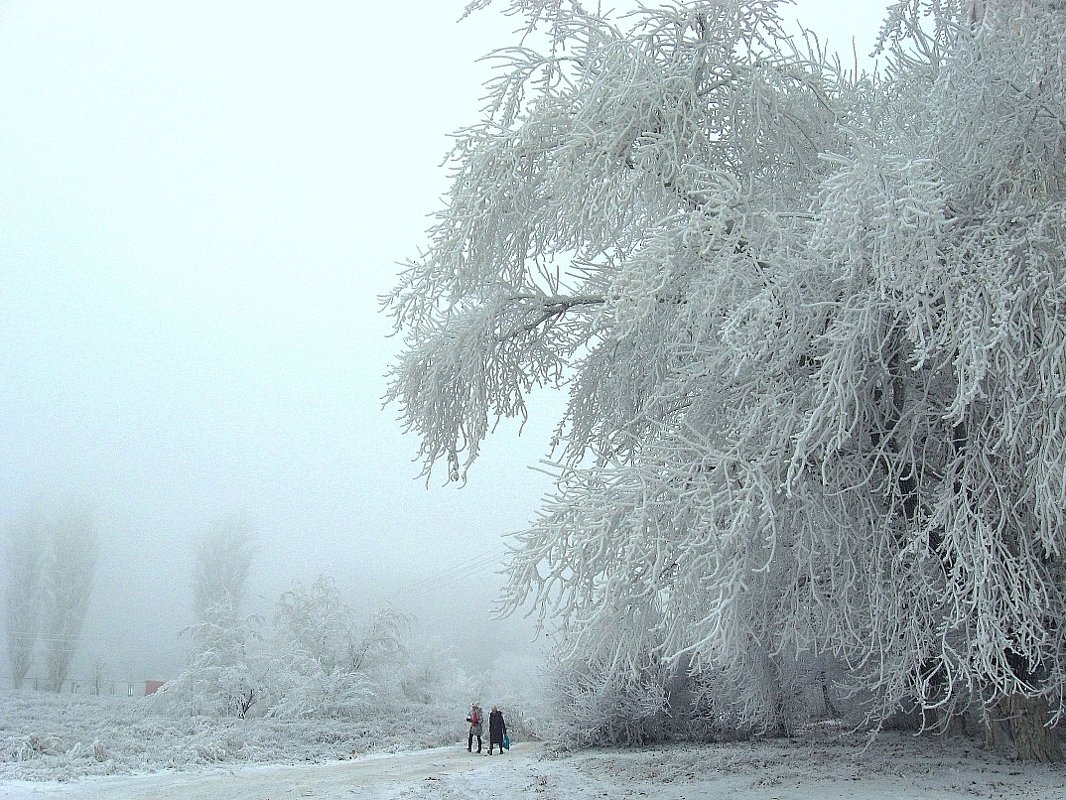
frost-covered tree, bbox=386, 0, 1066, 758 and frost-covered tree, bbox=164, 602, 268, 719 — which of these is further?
frost-covered tree, bbox=164, 602, 268, 719

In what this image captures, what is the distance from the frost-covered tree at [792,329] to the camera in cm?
629

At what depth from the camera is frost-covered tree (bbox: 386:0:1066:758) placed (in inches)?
248

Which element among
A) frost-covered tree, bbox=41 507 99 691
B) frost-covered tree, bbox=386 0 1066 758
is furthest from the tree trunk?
frost-covered tree, bbox=41 507 99 691

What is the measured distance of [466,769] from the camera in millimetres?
12117

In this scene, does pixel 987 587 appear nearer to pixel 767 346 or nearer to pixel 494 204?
pixel 767 346

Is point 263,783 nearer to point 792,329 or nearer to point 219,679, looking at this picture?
point 792,329

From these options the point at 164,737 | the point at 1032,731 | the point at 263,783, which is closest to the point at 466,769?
the point at 263,783

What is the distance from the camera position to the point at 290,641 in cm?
2431

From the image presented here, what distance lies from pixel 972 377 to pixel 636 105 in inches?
149

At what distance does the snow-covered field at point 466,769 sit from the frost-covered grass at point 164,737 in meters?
0.05

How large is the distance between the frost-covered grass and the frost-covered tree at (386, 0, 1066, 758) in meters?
6.31

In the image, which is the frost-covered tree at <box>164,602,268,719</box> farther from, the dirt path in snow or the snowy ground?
the snowy ground

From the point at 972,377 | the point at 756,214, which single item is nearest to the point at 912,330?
the point at 972,377

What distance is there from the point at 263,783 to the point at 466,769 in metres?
2.91
